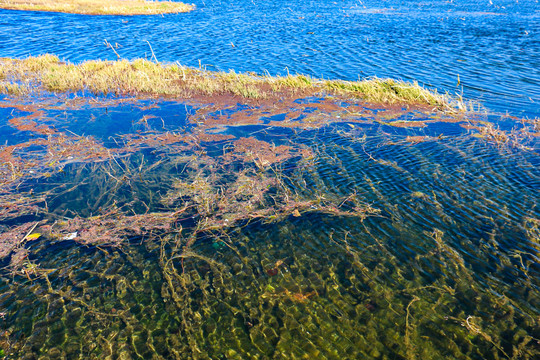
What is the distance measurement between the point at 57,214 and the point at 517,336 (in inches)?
299

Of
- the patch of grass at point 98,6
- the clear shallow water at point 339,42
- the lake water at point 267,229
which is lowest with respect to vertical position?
the patch of grass at point 98,6

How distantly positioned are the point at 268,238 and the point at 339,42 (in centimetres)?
1977

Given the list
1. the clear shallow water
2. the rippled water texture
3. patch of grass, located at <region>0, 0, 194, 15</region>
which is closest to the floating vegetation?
the rippled water texture

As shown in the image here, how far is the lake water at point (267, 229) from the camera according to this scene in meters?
4.31

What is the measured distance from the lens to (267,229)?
6133mm

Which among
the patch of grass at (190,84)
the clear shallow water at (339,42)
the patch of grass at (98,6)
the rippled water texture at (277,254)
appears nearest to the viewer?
the rippled water texture at (277,254)

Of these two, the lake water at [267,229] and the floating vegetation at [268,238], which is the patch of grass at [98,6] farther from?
the floating vegetation at [268,238]

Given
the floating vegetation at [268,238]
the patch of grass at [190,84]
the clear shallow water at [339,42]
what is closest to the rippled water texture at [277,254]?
the floating vegetation at [268,238]

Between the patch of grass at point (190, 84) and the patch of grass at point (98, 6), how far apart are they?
76.8 feet

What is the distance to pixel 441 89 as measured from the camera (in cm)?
1396

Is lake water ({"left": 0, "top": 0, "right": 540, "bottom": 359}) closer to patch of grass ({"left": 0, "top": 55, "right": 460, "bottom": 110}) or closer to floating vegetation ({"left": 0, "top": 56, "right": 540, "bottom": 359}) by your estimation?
floating vegetation ({"left": 0, "top": 56, "right": 540, "bottom": 359})

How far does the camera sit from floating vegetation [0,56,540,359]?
4.29 metres

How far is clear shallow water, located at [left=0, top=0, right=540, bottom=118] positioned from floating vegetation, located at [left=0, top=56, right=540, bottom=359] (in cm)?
601

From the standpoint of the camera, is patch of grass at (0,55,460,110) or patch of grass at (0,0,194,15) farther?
patch of grass at (0,0,194,15)
